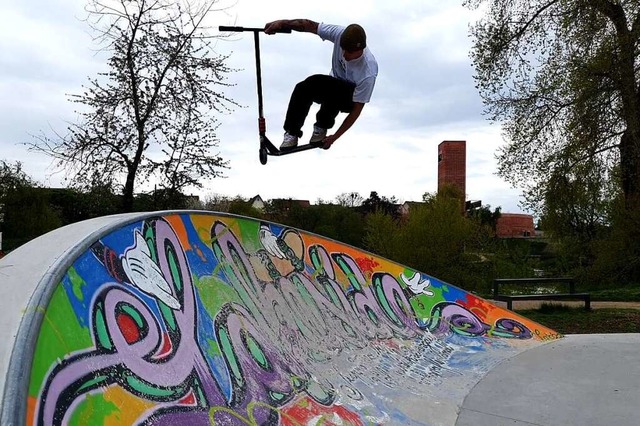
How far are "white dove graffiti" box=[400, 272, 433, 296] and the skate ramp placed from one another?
0.09m

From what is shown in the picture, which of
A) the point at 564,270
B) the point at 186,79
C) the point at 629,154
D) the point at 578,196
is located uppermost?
the point at 186,79

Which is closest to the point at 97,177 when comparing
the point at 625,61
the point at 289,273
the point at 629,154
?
the point at 289,273

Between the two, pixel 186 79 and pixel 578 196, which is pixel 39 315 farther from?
pixel 578 196

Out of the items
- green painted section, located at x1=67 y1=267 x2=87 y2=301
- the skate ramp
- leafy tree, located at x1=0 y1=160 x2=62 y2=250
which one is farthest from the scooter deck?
leafy tree, located at x1=0 y1=160 x2=62 y2=250

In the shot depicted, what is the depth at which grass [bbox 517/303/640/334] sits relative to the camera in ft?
31.5

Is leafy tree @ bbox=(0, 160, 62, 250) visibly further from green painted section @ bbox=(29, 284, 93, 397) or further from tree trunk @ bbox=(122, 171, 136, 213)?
green painted section @ bbox=(29, 284, 93, 397)

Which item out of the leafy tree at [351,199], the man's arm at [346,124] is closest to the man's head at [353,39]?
the man's arm at [346,124]

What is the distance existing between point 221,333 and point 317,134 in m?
2.69

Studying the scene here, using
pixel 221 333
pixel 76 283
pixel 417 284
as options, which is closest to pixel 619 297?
pixel 417 284

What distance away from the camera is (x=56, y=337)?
6.70 feet

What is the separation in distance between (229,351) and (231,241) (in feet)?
5.02

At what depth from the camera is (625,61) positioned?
36.9ft

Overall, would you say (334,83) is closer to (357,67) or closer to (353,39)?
(357,67)

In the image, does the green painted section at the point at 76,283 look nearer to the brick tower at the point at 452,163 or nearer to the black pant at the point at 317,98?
the black pant at the point at 317,98
